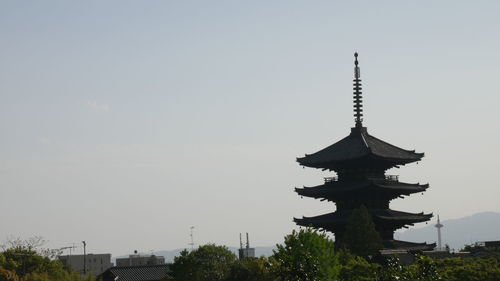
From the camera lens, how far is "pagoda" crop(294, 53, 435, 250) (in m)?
80.8

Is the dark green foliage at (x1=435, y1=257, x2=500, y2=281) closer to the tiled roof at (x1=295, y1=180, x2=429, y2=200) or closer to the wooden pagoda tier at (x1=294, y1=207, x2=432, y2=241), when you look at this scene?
the wooden pagoda tier at (x1=294, y1=207, x2=432, y2=241)

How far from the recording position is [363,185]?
79812 mm

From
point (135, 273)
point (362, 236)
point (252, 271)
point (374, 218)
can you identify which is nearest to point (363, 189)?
point (374, 218)

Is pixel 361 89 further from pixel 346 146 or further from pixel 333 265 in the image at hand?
pixel 333 265

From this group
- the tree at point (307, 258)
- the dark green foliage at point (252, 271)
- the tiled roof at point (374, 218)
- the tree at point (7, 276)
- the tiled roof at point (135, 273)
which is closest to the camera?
the tree at point (307, 258)

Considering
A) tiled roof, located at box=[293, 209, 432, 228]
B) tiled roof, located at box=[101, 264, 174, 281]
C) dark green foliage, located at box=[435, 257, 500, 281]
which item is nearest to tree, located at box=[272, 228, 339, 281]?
dark green foliage, located at box=[435, 257, 500, 281]

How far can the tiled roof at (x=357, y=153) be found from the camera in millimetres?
81625

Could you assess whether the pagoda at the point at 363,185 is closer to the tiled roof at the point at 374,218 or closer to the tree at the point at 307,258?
the tiled roof at the point at 374,218

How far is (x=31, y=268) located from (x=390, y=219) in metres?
55.0

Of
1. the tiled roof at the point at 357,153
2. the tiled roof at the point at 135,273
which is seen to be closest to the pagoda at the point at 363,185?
the tiled roof at the point at 357,153

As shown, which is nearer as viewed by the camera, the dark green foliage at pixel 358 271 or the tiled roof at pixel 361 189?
the dark green foliage at pixel 358 271

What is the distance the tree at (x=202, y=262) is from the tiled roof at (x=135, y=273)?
104 ft

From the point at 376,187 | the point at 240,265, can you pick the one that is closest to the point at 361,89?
the point at 376,187

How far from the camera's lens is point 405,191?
83188mm
